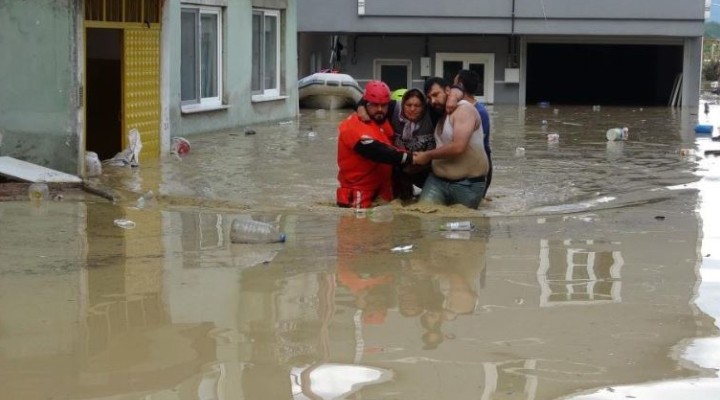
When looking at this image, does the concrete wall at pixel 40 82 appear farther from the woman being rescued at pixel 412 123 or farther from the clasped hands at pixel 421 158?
the clasped hands at pixel 421 158

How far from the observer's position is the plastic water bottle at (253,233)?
8.98 metres

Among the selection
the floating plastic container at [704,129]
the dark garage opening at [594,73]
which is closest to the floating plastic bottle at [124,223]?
the floating plastic container at [704,129]

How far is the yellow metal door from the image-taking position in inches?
581

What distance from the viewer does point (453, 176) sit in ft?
35.1

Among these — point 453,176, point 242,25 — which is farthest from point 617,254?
point 242,25

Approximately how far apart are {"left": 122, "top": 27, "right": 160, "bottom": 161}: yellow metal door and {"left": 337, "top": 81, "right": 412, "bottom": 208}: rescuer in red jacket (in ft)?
15.7

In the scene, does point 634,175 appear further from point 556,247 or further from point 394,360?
point 394,360

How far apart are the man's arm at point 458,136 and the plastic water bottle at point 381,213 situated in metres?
0.56

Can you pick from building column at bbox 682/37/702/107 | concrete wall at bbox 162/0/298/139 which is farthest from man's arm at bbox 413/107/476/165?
building column at bbox 682/37/702/107

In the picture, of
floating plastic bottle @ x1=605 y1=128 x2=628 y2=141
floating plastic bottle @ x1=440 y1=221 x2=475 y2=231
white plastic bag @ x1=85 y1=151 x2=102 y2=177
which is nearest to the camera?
floating plastic bottle @ x1=440 y1=221 x2=475 y2=231

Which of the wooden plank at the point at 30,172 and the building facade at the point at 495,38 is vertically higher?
the building facade at the point at 495,38

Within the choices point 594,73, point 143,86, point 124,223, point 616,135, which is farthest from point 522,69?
point 124,223

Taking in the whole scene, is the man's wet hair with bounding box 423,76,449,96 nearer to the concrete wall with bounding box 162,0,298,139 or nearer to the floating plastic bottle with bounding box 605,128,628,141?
the concrete wall with bounding box 162,0,298,139

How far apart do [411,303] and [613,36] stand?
27.1 metres
